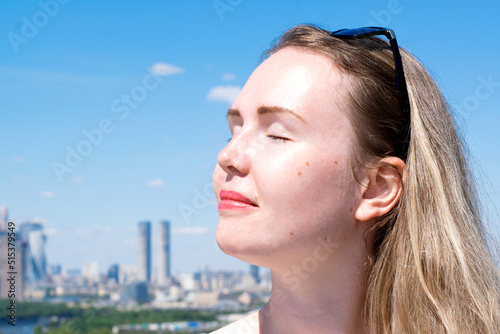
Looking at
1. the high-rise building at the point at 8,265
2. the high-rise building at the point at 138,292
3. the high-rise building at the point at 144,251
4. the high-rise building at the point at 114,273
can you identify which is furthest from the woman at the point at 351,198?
the high-rise building at the point at 144,251

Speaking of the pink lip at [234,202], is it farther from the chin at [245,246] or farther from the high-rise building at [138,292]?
the high-rise building at [138,292]

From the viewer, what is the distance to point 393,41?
1.62 meters

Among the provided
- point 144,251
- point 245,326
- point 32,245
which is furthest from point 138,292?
point 245,326

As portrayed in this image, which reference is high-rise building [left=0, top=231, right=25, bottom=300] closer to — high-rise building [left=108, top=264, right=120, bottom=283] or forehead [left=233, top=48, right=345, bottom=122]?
forehead [left=233, top=48, right=345, bottom=122]

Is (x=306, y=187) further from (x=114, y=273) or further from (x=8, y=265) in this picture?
(x=114, y=273)

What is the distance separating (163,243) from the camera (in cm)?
8550

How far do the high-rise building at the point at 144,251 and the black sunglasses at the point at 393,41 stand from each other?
78870mm

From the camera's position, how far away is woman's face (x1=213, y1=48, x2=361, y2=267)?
1.39 metres

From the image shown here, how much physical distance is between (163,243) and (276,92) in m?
86.3

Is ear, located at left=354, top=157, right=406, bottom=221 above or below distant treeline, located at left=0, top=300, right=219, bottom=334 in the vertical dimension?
above

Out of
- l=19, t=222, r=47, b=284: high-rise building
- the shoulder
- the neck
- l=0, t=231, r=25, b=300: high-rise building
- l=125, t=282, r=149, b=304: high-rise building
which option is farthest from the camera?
l=125, t=282, r=149, b=304: high-rise building

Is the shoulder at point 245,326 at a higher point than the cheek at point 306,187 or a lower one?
lower

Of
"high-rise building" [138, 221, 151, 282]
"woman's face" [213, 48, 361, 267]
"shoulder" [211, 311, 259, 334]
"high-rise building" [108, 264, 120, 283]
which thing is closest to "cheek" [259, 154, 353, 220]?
"woman's face" [213, 48, 361, 267]

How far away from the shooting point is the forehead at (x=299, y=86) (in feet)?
4.80
